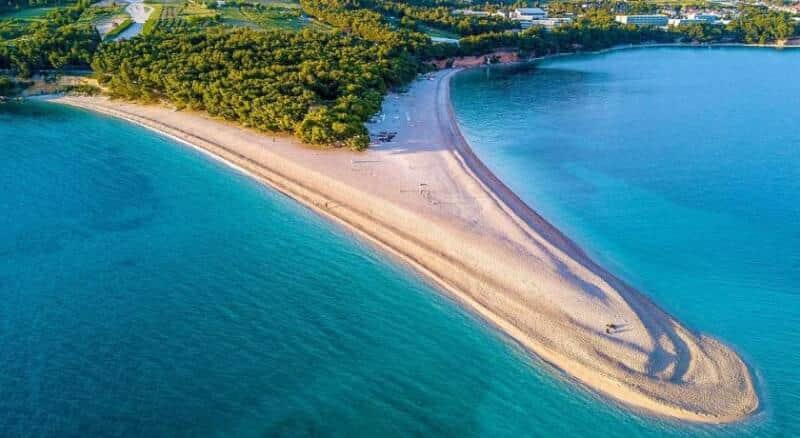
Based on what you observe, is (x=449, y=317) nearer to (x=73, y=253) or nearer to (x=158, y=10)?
(x=73, y=253)

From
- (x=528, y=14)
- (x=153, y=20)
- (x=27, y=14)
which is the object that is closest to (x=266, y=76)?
(x=153, y=20)

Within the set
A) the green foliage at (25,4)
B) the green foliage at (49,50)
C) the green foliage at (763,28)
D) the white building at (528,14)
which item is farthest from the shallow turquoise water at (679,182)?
the green foliage at (25,4)

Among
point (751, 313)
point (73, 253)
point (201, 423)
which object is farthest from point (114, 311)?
point (751, 313)

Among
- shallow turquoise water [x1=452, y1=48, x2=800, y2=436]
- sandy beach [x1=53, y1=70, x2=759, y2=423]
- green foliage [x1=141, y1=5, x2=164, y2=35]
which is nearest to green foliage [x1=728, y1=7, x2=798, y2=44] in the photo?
shallow turquoise water [x1=452, y1=48, x2=800, y2=436]

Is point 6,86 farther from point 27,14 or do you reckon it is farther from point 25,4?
point 25,4

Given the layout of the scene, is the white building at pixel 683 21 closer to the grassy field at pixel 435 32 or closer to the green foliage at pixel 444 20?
the green foliage at pixel 444 20

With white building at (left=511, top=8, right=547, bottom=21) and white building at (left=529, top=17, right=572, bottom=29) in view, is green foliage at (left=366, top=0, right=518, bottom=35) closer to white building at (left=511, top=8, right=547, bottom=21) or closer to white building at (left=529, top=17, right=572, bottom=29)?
white building at (left=529, top=17, right=572, bottom=29)
